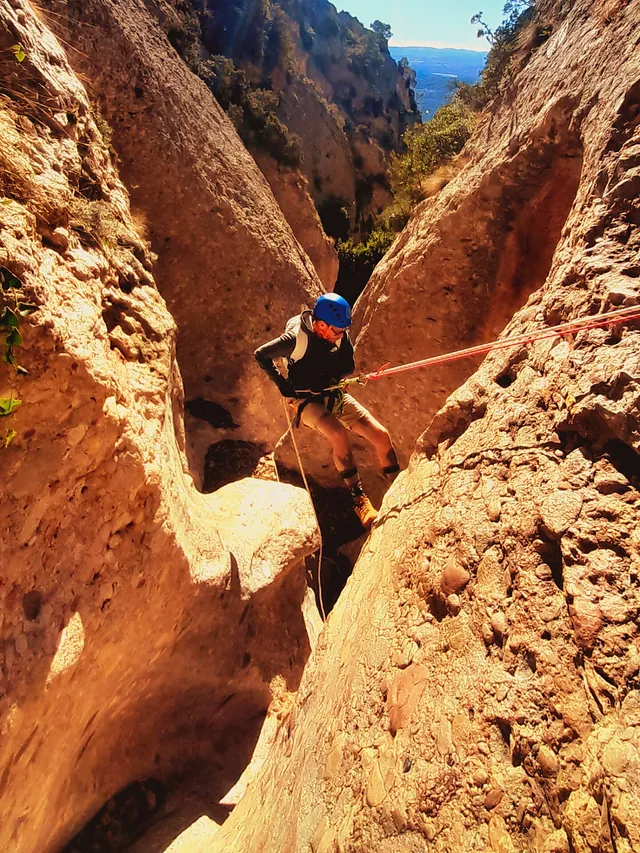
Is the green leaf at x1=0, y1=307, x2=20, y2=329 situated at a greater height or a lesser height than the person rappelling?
greater

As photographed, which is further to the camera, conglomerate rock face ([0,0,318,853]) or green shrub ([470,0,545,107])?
green shrub ([470,0,545,107])

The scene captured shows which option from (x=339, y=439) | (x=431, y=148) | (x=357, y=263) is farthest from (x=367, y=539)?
(x=357, y=263)

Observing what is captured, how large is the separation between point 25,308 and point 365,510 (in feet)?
9.48

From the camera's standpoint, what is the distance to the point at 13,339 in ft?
6.95

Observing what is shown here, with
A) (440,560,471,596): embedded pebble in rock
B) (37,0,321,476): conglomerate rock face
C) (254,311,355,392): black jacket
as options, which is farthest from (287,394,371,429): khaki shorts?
(37,0,321,476): conglomerate rock face

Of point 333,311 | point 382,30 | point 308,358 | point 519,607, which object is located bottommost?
point 519,607

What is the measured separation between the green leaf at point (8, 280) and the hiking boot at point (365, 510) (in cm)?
292

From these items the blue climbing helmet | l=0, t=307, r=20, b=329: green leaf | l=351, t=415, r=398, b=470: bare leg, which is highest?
l=0, t=307, r=20, b=329: green leaf

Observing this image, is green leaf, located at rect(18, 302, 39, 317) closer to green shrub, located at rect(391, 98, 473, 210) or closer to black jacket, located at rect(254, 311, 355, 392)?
black jacket, located at rect(254, 311, 355, 392)

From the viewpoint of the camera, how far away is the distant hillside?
173ft

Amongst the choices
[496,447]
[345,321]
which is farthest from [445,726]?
[345,321]

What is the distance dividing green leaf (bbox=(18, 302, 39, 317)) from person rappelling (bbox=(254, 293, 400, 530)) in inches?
74.5

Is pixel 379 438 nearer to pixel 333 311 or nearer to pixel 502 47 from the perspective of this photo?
pixel 333 311

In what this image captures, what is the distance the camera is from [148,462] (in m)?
3.06
